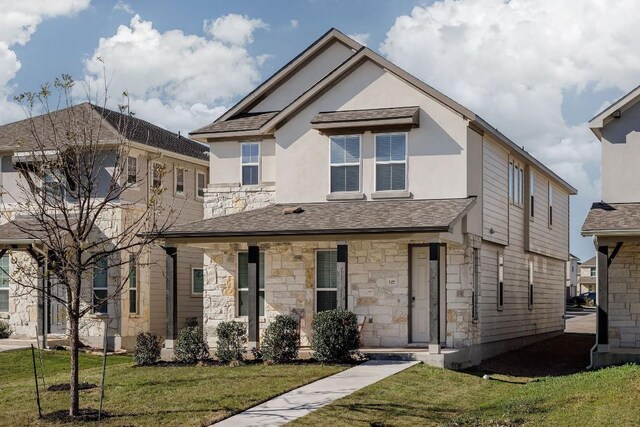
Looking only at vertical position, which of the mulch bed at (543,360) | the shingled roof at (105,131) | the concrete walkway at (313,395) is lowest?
the mulch bed at (543,360)

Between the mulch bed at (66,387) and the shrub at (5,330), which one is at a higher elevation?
the shrub at (5,330)

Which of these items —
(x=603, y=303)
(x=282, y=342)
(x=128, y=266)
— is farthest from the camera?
(x=128, y=266)

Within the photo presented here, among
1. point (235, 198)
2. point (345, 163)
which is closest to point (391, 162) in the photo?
point (345, 163)

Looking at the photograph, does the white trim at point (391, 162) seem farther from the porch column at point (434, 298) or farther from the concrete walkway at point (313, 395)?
the concrete walkway at point (313, 395)

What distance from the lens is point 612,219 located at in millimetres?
20891

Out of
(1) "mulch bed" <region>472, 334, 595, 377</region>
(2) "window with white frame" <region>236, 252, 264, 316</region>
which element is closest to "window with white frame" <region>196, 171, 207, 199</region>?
(2) "window with white frame" <region>236, 252, 264, 316</region>

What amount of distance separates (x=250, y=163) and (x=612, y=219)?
9633mm

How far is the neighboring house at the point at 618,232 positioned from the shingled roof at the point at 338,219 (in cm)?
326

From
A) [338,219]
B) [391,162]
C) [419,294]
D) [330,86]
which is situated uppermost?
[330,86]

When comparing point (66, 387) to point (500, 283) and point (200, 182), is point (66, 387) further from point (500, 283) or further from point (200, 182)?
point (200, 182)

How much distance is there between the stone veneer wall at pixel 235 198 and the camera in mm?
24297

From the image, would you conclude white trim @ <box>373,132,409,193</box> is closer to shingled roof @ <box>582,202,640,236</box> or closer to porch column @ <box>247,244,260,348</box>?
porch column @ <box>247,244,260,348</box>

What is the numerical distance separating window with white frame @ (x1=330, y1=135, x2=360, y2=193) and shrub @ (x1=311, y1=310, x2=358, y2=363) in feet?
14.6

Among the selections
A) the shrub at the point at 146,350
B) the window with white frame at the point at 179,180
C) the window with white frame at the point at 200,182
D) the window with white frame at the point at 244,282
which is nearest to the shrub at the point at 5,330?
the window with white frame at the point at 179,180
